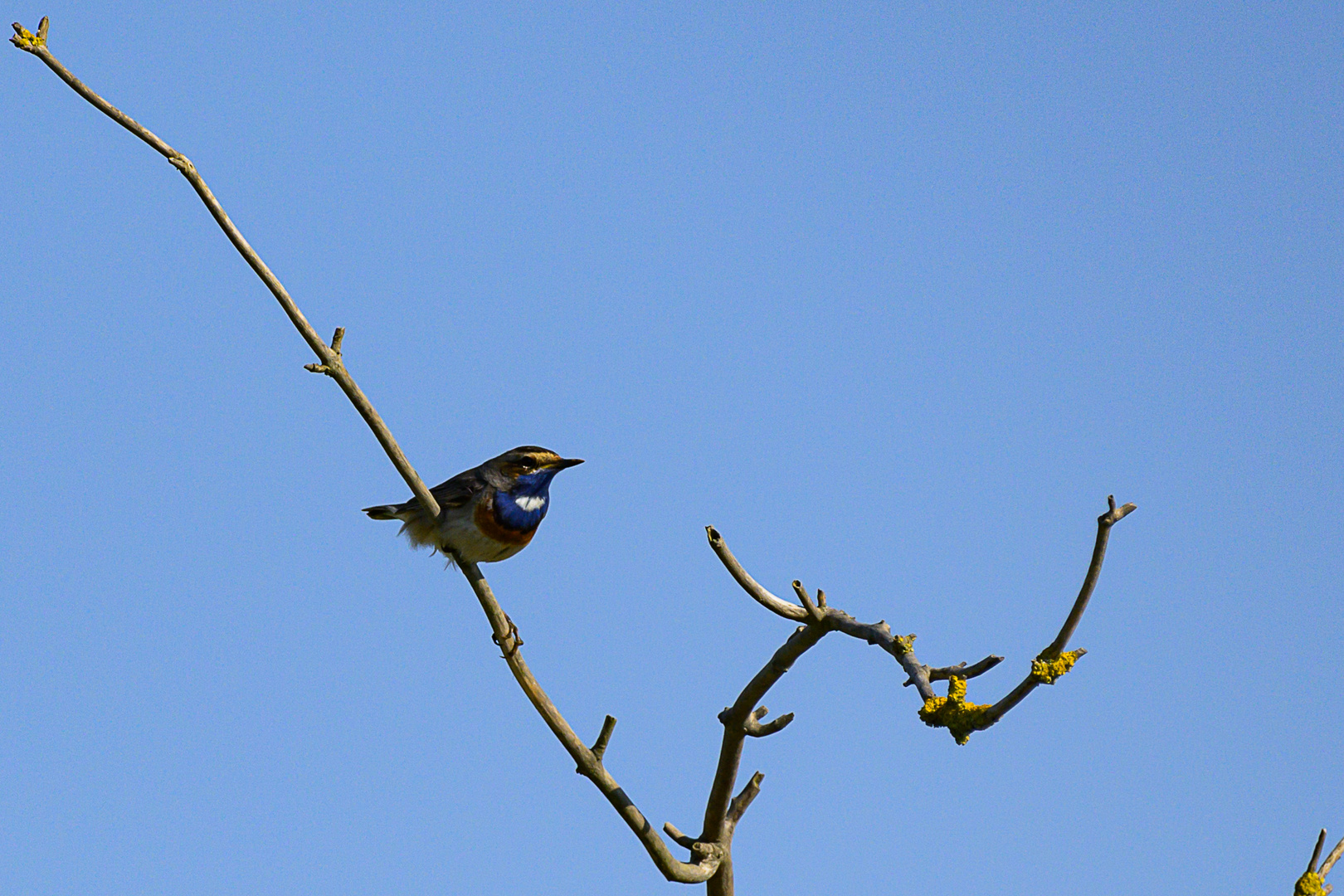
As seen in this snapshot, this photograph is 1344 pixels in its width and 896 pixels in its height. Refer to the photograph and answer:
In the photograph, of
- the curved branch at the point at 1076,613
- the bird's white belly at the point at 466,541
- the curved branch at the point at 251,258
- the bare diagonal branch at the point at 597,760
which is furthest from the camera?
the bird's white belly at the point at 466,541

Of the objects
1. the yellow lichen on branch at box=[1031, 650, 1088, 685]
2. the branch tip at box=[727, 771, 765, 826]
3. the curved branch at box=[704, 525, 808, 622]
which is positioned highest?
the curved branch at box=[704, 525, 808, 622]

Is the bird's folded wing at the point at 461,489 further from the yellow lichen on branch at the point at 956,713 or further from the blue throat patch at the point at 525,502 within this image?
the yellow lichen on branch at the point at 956,713

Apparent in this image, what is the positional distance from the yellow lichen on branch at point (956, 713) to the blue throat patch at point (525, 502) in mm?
4245

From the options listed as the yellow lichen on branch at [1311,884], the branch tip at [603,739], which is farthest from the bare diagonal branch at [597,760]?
the yellow lichen on branch at [1311,884]

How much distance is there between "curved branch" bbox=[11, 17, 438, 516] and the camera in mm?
5047

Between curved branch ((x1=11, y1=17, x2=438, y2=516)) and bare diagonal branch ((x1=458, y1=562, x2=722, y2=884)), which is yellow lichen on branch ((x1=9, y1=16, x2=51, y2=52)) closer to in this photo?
curved branch ((x1=11, y1=17, x2=438, y2=516))

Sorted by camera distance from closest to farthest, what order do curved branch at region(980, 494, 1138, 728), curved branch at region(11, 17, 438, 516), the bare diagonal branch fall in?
curved branch at region(980, 494, 1138, 728), curved branch at region(11, 17, 438, 516), the bare diagonal branch

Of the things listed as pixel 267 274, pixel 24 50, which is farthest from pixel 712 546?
pixel 24 50

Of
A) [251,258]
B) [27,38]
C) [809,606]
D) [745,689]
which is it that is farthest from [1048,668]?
[27,38]

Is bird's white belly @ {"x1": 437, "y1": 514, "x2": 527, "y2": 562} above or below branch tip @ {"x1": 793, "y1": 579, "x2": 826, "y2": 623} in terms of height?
above

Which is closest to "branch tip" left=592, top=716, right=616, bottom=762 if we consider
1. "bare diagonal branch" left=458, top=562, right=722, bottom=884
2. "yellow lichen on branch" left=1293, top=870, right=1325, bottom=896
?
"bare diagonal branch" left=458, top=562, right=722, bottom=884

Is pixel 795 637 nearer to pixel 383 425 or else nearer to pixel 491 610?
pixel 491 610

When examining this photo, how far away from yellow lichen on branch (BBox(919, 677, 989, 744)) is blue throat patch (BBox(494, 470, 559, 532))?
4245mm

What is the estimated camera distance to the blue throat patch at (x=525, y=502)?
8.44 m
